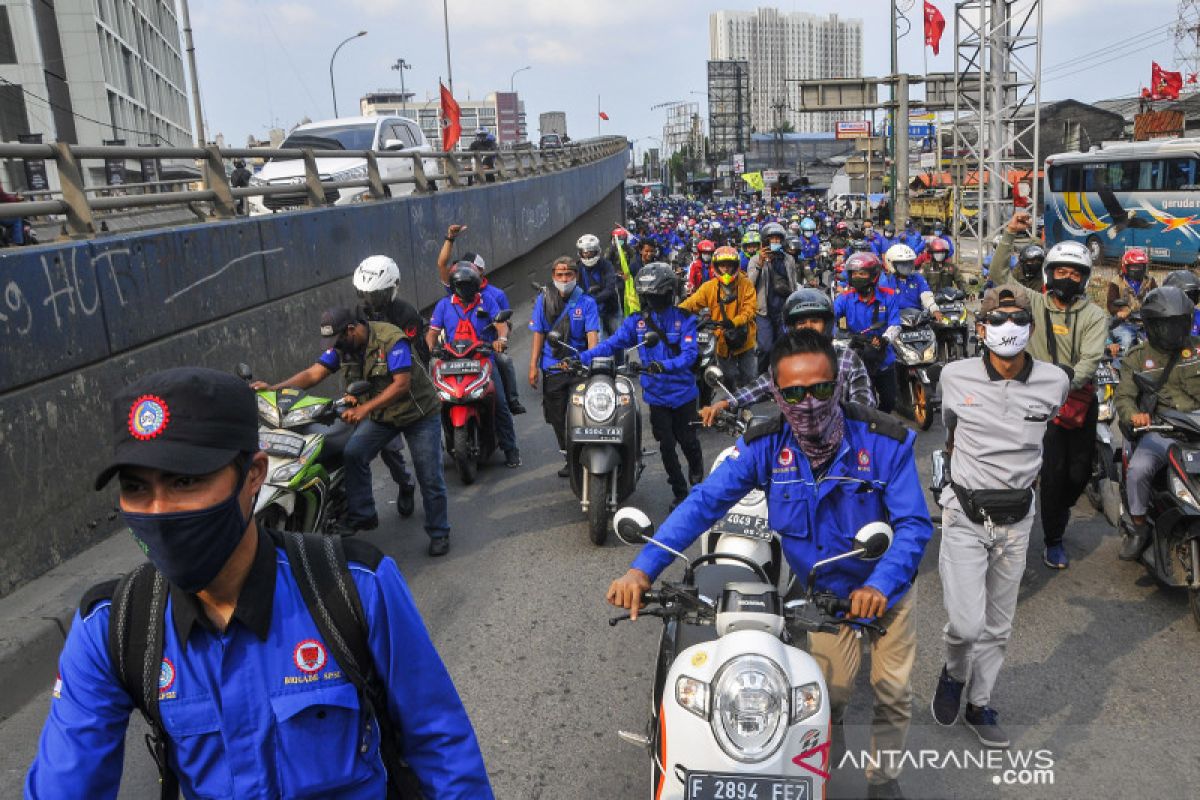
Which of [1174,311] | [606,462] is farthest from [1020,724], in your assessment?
[606,462]

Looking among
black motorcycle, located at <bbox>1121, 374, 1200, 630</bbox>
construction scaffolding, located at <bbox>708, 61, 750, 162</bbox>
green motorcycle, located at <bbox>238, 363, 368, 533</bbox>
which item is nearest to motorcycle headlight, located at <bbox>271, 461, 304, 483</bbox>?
green motorcycle, located at <bbox>238, 363, 368, 533</bbox>

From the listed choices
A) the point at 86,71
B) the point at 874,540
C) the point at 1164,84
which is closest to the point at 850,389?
the point at 874,540

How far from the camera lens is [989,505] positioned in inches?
169

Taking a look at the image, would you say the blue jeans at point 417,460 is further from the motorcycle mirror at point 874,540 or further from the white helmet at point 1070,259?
the motorcycle mirror at point 874,540

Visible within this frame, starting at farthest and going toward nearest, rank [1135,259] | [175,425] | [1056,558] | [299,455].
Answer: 1. [1135,259]
2. [1056,558]
3. [299,455]
4. [175,425]

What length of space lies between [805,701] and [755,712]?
16cm

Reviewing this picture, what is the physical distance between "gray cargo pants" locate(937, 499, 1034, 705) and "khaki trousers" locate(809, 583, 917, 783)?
0.61m

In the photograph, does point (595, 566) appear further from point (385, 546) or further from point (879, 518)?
point (879, 518)

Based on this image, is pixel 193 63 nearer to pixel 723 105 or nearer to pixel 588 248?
pixel 588 248

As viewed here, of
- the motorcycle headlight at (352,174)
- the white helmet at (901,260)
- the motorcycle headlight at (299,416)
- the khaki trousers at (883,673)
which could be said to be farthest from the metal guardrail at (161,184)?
the white helmet at (901,260)

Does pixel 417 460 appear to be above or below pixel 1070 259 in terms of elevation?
below

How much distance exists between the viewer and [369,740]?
1.86 m

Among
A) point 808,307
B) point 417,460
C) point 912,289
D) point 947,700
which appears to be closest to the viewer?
point 947,700

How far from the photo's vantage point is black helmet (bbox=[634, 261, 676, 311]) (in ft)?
23.8
